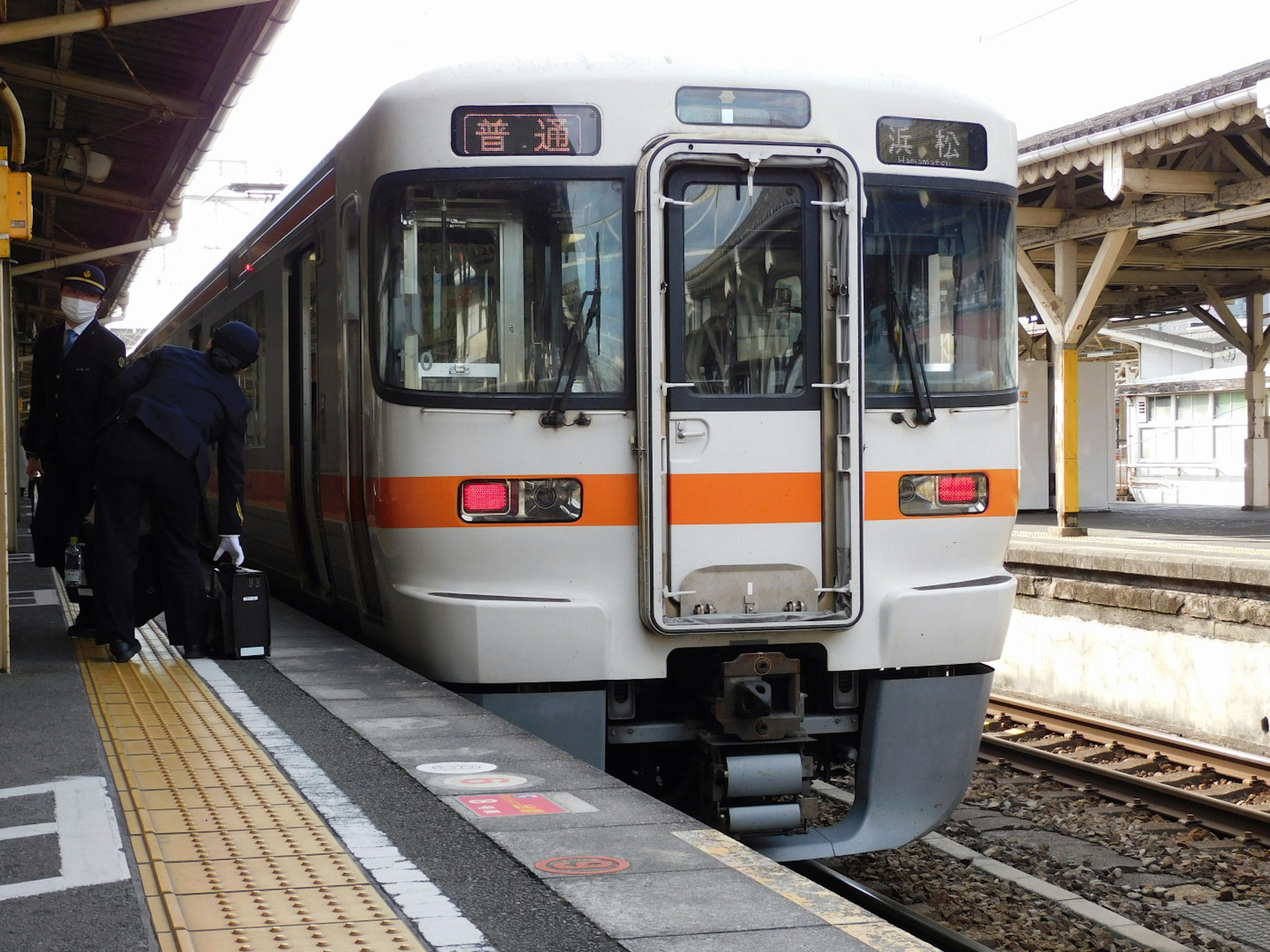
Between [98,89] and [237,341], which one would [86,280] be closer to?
[237,341]

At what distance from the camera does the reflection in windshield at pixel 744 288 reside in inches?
195

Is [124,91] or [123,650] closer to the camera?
[123,650]

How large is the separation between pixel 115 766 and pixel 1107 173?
10.9m

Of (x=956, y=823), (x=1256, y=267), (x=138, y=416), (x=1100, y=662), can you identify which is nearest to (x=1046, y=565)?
(x=1100, y=662)

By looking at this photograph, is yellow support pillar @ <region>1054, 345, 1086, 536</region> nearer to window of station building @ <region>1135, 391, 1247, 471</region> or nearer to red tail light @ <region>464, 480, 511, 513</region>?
red tail light @ <region>464, 480, 511, 513</region>

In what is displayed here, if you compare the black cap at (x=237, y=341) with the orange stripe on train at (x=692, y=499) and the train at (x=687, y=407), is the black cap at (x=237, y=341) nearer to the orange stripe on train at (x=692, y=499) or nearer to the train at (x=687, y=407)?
the train at (x=687, y=407)

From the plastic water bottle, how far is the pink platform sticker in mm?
3539

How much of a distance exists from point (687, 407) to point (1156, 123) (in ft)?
28.1

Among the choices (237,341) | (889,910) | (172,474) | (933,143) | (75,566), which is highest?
(933,143)

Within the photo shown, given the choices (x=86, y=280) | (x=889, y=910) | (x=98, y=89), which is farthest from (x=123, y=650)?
(x=98, y=89)

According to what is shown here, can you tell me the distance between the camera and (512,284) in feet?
16.1

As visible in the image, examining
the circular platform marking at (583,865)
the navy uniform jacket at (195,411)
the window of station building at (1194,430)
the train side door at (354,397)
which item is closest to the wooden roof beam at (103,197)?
the navy uniform jacket at (195,411)

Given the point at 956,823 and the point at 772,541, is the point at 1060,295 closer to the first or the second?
the point at 956,823

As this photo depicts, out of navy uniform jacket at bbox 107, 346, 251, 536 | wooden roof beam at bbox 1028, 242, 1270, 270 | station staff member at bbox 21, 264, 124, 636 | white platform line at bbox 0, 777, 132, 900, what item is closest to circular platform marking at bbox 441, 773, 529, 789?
white platform line at bbox 0, 777, 132, 900
